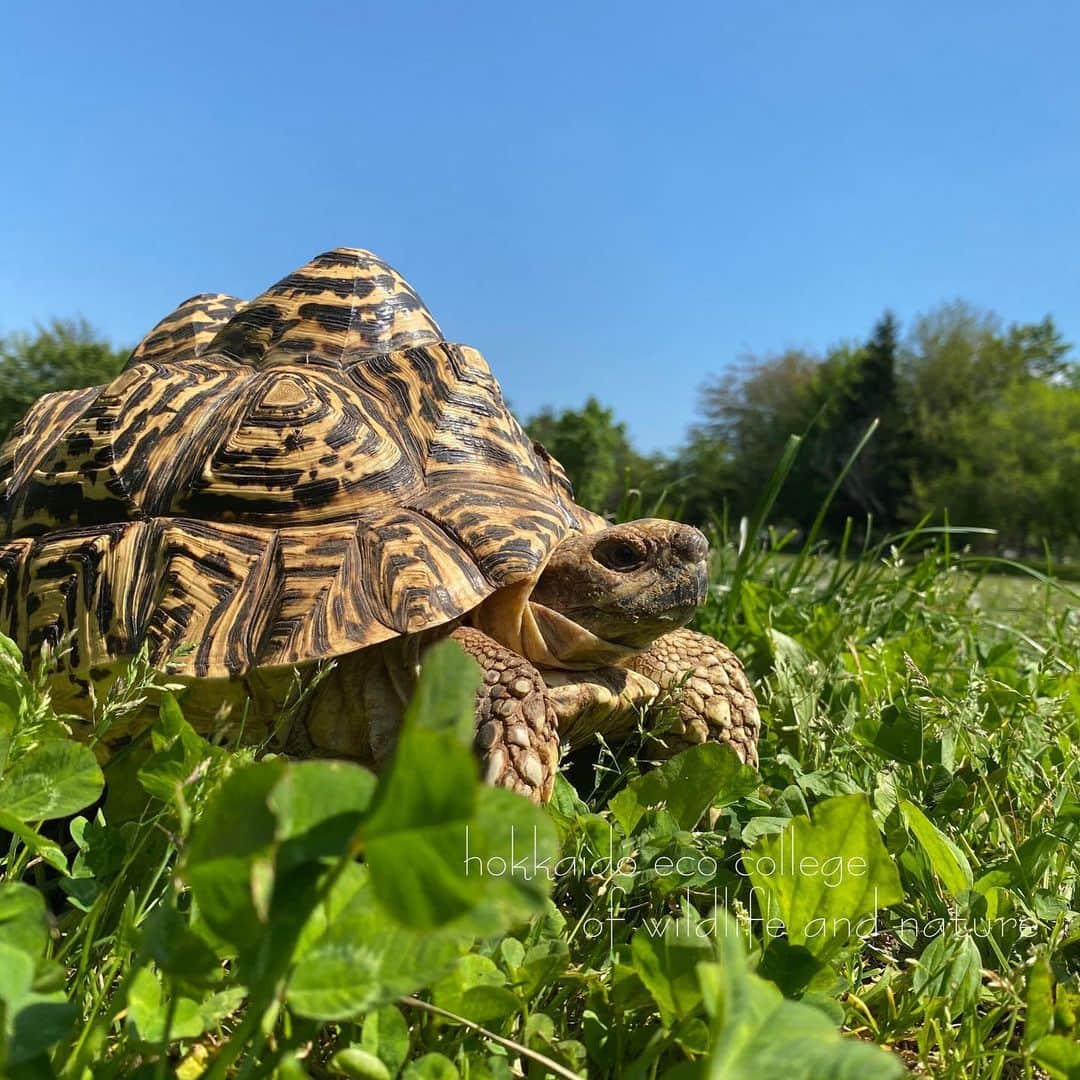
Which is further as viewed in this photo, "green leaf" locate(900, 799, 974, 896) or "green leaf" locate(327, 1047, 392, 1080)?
"green leaf" locate(900, 799, 974, 896)

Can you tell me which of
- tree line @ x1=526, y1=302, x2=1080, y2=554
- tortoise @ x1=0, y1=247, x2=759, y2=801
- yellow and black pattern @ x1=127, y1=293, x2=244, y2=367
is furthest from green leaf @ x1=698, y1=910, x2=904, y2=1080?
tree line @ x1=526, y1=302, x2=1080, y2=554

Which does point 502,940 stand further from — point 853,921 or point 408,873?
point 408,873

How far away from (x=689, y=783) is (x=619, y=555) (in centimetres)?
62

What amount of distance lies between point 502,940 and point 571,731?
2.43ft

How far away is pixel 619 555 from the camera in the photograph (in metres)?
1.81

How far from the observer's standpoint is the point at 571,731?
171 cm

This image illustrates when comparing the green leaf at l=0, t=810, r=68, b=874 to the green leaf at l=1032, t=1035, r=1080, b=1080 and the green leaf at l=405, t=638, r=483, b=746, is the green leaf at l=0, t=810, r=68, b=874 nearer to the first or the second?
the green leaf at l=405, t=638, r=483, b=746

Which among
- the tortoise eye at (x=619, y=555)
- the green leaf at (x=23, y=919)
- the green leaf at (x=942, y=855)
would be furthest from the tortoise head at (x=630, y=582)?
the green leaf at (x=23, y=919)

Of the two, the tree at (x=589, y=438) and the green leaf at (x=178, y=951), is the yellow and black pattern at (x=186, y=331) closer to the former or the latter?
the green leaf at (x=178, y=951)

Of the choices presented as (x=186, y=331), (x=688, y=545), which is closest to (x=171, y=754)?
(x=688, y=545)

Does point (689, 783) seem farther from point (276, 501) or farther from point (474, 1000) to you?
point (276, 501)

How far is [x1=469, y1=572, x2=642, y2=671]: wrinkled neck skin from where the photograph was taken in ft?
5.71

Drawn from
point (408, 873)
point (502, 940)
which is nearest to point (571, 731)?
point (502, 940)

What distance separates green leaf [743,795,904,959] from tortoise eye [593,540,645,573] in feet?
2.76
